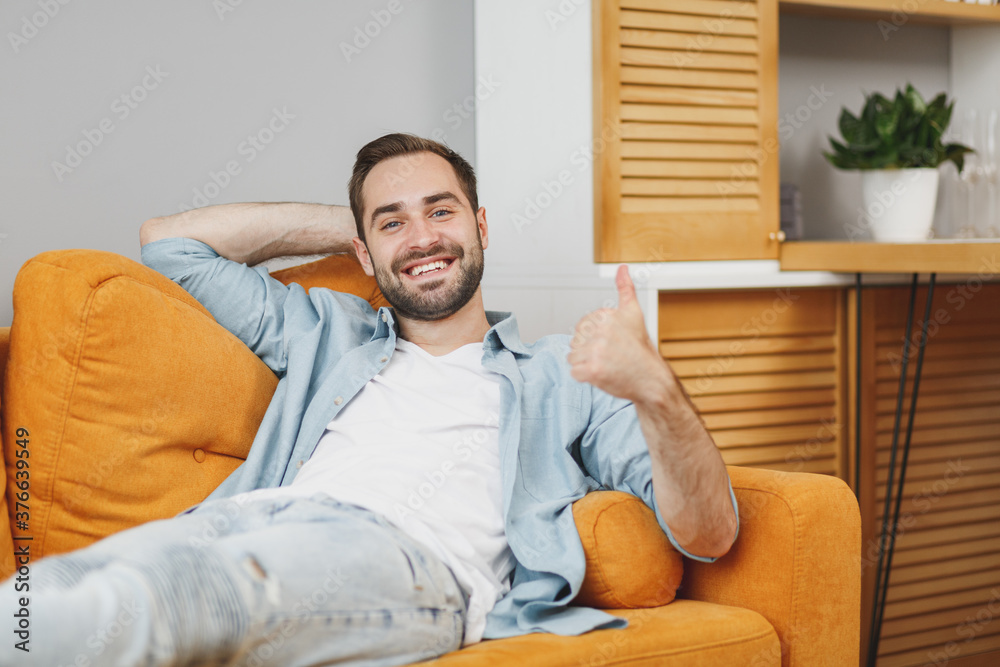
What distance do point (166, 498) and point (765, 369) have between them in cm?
137

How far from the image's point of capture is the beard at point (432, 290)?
4.96 ft

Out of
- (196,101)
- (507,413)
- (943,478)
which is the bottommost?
(943,478)

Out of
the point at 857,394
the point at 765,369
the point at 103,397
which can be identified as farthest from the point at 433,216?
the point at 857,394

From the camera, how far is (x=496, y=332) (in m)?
1.48

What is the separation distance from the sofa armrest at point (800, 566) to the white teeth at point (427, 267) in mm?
639

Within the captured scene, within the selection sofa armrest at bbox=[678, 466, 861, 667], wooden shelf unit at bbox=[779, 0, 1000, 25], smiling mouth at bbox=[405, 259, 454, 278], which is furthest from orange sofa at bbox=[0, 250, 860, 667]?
wooden shelf unit at bbox=[779, 0, 1000, 25]

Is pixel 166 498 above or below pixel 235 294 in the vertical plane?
below

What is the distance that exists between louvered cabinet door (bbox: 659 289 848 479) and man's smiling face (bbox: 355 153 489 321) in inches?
23.2

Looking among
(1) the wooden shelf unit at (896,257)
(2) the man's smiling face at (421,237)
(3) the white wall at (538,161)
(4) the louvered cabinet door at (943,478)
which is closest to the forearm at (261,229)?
(2) the man's smiling face at (421,237)

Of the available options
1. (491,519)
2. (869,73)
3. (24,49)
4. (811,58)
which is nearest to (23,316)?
(491,519)

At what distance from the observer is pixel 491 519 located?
50.5 inches

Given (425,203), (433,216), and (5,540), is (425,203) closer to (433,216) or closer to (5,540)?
(433,216)

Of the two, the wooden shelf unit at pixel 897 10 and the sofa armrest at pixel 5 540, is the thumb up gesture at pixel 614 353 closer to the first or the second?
the sofa armrest at pixel 5 540

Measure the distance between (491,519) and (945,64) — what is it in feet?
7.79
